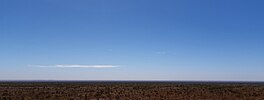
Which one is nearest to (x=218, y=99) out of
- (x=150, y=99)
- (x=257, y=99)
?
(x=257, y=99)

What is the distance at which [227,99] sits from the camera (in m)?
32.7

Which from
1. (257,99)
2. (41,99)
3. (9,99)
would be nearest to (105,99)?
(41,99)

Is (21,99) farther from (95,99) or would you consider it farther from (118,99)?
(118,99)

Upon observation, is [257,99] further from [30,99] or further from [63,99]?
[30,99]

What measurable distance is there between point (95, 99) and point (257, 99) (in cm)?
1649

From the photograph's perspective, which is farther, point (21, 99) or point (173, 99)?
point (173, 99)

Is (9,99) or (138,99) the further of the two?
(138,99)

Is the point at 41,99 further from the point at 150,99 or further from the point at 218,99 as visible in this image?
the point at 218,99

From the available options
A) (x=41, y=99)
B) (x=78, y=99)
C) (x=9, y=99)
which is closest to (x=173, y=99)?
(x=78, y=99)

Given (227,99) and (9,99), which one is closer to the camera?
(9,99)

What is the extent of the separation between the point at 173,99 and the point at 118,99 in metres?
5.61

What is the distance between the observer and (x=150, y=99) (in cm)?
3206

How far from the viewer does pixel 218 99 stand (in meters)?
32.5

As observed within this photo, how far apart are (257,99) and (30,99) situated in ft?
74.2
